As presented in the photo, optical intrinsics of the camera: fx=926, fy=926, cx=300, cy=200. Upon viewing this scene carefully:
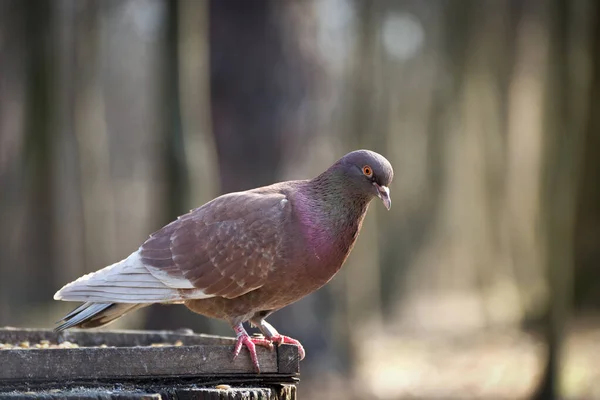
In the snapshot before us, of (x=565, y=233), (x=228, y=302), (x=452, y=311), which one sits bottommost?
(x=452, y=311)

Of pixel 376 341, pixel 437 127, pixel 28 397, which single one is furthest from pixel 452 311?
pixel 28 397

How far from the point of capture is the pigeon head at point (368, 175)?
17.2 ft

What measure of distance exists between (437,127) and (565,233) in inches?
484

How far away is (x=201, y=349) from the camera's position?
160 inches

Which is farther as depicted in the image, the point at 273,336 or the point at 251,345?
the point at 273,336

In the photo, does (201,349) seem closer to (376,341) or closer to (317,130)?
(317,130)

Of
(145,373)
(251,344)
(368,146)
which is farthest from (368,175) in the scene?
(368,146)

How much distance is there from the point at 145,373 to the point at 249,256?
1361 mm

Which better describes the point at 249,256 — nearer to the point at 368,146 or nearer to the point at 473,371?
the point at 473,371

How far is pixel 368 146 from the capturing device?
66.1 ft

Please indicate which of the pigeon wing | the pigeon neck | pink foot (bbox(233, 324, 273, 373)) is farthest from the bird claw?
the pigeon neck

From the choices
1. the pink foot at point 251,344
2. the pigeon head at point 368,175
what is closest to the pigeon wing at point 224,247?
the pigeon head at point 368,175

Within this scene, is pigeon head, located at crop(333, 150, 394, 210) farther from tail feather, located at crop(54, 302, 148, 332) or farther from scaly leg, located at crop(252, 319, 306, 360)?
tail feather, located at crop(54, 302, 148, 332)

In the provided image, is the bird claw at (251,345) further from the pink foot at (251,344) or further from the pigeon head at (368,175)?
the pigeon head at (368,175)
